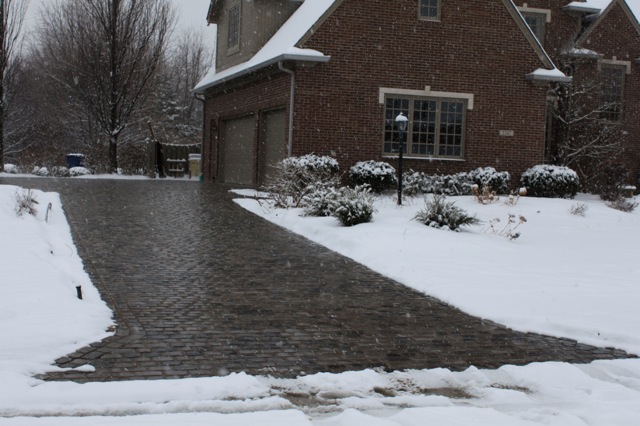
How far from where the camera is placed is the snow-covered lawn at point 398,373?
4.14 m

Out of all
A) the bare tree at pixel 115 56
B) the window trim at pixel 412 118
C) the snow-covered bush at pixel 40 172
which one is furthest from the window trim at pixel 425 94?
the snow-covered bush at pixel 40 172

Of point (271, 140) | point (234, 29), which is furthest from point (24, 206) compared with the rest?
point (234, 29)

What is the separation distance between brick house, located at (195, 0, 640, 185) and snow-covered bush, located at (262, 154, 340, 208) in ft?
3.22

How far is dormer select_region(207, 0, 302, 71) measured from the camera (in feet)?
70.8

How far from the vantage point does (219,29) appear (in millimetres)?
25391

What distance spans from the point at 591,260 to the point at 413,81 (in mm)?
9822

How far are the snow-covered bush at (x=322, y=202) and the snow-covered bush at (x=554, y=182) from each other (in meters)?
7.71

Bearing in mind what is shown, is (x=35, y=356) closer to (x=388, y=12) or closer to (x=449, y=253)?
(x=449, y=253)

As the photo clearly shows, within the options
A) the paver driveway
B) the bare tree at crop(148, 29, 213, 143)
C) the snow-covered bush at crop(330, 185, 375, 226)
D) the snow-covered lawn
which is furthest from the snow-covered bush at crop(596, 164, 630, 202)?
the bare tree at crop(148, 29, 213, 143)

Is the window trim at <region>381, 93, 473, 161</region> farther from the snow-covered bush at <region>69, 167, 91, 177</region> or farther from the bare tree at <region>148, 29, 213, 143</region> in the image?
the bare tree at <region>148, 29, 213, 143</region>

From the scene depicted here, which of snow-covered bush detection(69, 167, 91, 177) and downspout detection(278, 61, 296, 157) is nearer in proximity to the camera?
downspout detection(278, 61, 296, 157)

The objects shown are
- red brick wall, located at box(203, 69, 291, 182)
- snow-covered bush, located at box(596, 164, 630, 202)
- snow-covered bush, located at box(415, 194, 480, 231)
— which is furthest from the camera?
snow-covered bush, located at box(596, 164, 630, 202)

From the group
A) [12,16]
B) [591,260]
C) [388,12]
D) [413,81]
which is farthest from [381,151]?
[12,16]

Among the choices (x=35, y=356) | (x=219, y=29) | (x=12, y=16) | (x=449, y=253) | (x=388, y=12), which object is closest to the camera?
(x=35, y=356)
